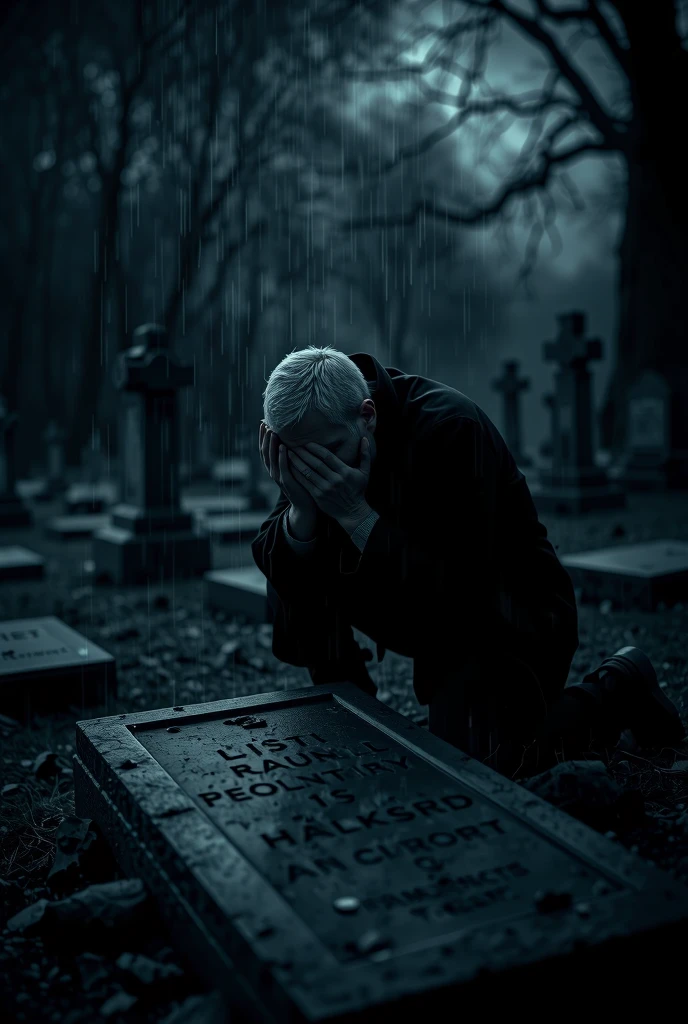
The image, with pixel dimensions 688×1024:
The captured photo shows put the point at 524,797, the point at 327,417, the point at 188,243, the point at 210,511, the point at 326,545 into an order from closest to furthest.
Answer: the point at 524,797
the point at 327,417
the point at 326,545
the point at 210,511
the point at 188,243

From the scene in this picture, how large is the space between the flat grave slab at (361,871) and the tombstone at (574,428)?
10.1m

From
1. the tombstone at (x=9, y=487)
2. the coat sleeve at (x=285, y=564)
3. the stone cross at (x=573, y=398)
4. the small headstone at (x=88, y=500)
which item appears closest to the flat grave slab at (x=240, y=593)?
the coat sleeve at (x=285, y=564)

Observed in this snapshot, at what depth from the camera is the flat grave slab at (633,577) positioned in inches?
249

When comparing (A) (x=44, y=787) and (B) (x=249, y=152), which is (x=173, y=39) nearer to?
(B) (x=249, y=152)

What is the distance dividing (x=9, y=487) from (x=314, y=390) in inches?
490

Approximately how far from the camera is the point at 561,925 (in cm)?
196

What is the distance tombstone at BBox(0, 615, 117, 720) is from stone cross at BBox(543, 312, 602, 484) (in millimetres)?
9066

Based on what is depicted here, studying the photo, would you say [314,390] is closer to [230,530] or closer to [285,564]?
[285,564]

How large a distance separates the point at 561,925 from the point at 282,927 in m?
0.60

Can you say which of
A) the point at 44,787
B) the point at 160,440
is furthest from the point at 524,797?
the point at 160,440

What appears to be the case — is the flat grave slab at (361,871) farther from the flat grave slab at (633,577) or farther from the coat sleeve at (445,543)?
the flat grave slab at (633,577)

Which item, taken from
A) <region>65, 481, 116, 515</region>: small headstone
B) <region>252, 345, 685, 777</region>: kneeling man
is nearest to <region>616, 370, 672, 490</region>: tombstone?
<region>65, 481, 116, 515</region>: small headstone

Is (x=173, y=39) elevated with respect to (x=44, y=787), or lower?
A: elevated

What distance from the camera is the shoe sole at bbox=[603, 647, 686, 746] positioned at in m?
3.45
